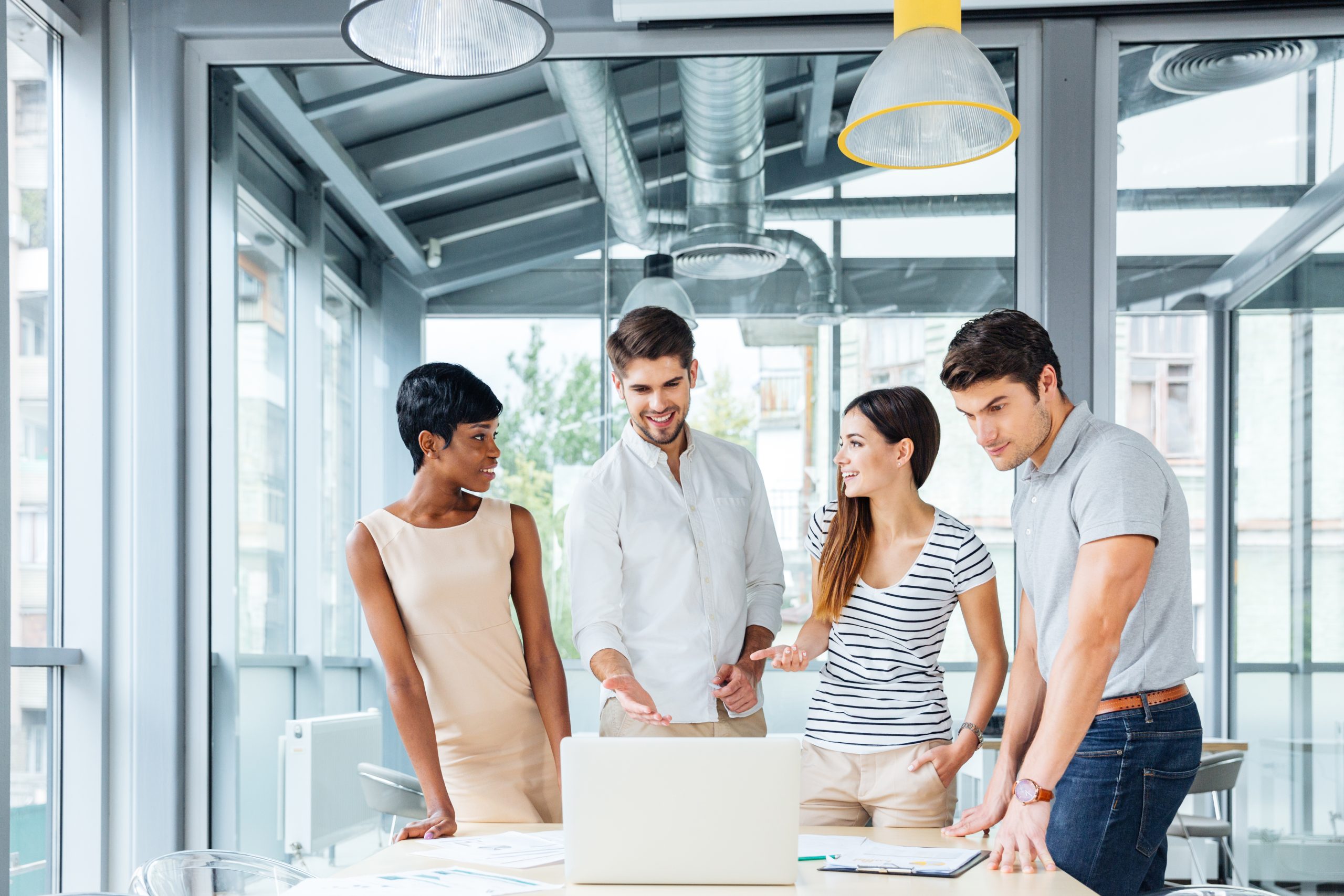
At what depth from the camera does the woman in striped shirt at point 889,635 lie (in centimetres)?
247

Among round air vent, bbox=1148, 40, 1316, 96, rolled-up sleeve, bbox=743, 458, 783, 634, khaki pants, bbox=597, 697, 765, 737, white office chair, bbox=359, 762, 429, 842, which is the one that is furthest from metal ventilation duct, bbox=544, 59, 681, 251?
white office chair, bbox=359, 762, 429, 842

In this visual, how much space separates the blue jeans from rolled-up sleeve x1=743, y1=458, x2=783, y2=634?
84 cm

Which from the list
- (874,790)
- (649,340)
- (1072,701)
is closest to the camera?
(1072,701)

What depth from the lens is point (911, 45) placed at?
2.29 meters

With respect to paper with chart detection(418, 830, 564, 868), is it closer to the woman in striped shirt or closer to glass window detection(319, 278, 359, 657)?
the woman in striped shirt

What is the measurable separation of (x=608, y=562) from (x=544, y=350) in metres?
0.95

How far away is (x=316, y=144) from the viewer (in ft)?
11.9

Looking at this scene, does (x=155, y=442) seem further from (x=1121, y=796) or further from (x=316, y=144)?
(x=1121, y=796)

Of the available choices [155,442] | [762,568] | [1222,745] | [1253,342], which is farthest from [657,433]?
[1222,745]

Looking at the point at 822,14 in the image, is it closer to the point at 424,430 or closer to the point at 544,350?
the point at 544,350

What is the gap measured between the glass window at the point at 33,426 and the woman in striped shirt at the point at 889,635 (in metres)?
2.00

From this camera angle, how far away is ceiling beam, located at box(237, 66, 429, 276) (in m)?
3.60

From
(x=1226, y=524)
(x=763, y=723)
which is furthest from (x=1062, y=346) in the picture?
(x=763, y=723)

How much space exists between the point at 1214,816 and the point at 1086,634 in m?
2.46
